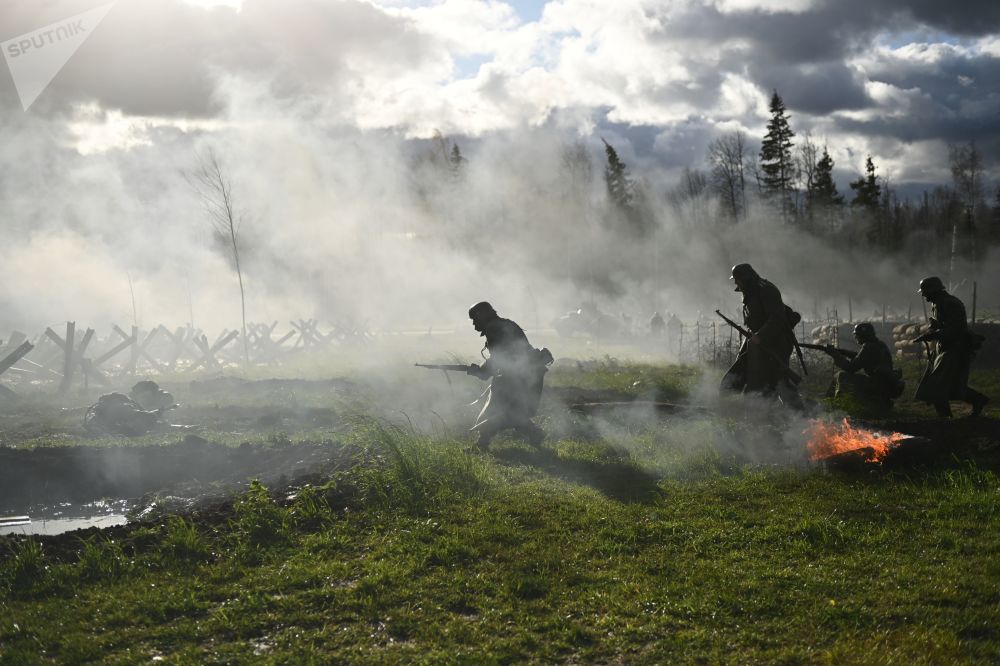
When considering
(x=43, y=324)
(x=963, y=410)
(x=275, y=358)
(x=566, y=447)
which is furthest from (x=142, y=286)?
(x=963, y=410)

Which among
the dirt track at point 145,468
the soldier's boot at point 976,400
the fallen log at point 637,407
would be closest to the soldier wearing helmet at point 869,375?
the soldier's boot at point 976,400

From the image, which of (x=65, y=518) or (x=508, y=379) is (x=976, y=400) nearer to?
(x=508, y=379)

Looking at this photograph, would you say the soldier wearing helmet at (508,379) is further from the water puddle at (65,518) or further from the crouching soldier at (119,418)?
the crouching soldier at (119,418)

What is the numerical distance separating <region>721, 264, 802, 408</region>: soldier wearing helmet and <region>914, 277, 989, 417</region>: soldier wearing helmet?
180 centimetres

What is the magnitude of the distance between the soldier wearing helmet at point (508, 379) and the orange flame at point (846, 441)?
3675 mm

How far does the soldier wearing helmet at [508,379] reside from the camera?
10836mm

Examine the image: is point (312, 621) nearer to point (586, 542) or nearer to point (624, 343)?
point (586, 542)

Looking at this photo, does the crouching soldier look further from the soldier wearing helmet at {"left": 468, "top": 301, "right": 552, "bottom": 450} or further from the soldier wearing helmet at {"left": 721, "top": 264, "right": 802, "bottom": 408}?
the soldier wearing helmet at {"left": 721, "top": 264, "right": 802, "bottom": 408}

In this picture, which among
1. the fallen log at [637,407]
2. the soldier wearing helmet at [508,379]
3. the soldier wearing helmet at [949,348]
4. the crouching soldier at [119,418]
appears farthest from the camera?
the crouching soldier at [119,418]

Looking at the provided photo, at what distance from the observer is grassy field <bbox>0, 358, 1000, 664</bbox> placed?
4.68m

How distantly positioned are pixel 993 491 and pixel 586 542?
3.83m

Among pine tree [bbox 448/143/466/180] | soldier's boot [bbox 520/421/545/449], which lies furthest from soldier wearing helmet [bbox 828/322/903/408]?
pine tree [bbox 448/143/466/180]

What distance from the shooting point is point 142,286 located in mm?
45125

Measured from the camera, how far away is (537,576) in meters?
5.75
